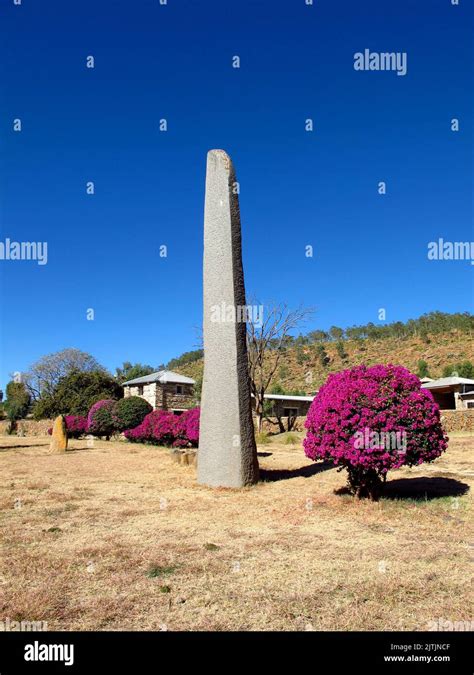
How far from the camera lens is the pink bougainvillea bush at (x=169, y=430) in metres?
16.8

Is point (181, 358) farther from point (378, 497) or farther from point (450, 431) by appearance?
point (378, 497)

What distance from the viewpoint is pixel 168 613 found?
3.37m

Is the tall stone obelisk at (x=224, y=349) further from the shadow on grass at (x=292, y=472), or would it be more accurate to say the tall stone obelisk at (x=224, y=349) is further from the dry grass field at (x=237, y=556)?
the shadow on grass at (x=292, y=472)

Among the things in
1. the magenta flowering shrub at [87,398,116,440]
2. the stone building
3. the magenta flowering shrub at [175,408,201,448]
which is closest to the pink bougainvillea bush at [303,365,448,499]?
the magenta flowering shrub at [175,408,201,448]

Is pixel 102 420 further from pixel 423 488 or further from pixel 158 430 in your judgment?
pixel 423 488

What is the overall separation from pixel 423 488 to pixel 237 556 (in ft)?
15.5

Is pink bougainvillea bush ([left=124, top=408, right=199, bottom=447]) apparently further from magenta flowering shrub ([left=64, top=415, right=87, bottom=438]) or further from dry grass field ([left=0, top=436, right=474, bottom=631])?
dry grass field ([left=0, top=436, right=474, bottom=631])

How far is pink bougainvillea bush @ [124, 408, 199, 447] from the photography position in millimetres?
16750

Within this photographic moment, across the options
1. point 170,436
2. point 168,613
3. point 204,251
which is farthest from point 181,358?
point 168,613

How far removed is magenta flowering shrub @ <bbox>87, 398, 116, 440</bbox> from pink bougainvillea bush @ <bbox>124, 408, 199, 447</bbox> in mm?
2239

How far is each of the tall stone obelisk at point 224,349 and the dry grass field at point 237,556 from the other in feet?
1.92

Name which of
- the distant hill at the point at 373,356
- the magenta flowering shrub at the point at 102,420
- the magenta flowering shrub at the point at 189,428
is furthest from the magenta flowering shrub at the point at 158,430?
the distant hill at the point at 373,356

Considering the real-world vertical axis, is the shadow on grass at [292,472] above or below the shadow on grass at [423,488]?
below
